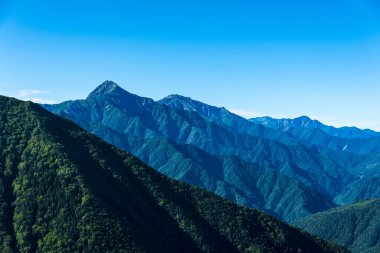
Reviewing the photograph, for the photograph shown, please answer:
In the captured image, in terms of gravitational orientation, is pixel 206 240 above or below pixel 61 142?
below

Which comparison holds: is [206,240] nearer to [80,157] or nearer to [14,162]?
[80,157]

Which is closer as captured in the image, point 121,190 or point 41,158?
point 41,158

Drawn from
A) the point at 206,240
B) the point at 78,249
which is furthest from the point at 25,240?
the point at 206,240

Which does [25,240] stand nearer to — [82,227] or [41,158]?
[82,227]

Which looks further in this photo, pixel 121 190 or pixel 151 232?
pixel 121 190

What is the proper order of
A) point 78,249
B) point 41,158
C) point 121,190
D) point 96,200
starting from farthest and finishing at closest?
point 121,190 → point 41,158 → point 96,200 → point 78,249

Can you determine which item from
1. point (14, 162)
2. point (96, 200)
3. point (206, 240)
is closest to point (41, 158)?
point (14, 162)

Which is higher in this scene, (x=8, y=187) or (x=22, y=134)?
(x=22, y=134)

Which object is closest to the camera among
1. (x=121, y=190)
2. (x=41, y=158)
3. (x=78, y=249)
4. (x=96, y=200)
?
(x=78, y=249)

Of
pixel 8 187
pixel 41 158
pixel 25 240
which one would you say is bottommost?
pixel 25 240
